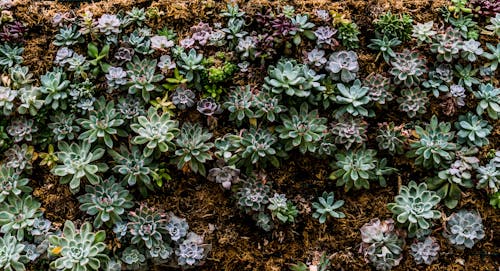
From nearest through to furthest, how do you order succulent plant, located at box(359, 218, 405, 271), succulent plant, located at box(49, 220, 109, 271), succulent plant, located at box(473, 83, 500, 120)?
succulent plant, located at box(49, 220, 109, 271), succulent plant, located at box(359, 218, 405, 271), succulent plant, located at box(473, 83, 500, 120)

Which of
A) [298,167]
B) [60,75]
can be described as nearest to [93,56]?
[60,75]

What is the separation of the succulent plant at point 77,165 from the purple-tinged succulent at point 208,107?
20.8 inches

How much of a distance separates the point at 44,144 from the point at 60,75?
1.18 ft

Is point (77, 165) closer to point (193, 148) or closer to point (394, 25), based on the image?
point (193, 148)

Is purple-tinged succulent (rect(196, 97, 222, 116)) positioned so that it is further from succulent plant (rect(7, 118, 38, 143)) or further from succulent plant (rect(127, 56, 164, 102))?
succulent plant (rect(7, 118, 38, 143))

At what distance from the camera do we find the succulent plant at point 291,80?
283 centimetres

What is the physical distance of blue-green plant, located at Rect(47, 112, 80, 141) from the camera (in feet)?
9.40

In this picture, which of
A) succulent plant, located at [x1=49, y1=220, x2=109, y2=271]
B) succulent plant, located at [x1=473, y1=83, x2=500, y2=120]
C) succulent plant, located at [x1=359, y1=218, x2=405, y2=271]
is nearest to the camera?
succulent plant, located at [x1=49, y1=220, x2=109, y2=271]

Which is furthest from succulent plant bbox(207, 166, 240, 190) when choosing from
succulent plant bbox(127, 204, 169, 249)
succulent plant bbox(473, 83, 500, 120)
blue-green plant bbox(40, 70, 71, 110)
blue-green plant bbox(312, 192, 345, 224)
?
succulent plant bbox(473, 83, 500, 120)

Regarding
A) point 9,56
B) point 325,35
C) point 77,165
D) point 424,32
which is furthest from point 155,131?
point 424,32

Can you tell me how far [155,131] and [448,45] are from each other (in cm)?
154

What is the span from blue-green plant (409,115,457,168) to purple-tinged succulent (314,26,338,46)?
0.61 m

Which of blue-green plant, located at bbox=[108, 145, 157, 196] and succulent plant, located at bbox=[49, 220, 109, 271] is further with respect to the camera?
blue-green plant, located at bbox=[108, 145, 157, 196]

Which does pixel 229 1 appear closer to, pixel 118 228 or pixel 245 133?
pixel 245 133
